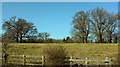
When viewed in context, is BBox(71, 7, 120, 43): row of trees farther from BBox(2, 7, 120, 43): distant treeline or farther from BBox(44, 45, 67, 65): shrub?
BBox(44, 45, 67, 65): shrub

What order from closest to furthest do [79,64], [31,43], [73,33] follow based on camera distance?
[79,64] → [31,43] → [73,33]

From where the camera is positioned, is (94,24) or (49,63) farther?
(94,24)

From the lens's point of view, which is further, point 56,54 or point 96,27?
point 96,27

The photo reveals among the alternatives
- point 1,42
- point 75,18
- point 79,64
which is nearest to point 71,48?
point 75,18

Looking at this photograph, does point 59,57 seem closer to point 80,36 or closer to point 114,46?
point 114,46

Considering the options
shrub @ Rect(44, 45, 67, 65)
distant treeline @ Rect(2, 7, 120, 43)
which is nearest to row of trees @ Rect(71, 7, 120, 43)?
distant treeline @ Rect(2, 7, 120, 43)

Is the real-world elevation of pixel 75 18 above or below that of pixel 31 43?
above

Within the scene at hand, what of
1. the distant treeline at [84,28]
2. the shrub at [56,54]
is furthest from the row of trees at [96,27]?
the shrub at [56,54]

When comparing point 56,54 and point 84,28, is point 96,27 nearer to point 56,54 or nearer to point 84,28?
point 84,28

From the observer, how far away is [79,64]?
9.34 meters

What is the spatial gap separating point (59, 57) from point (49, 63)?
78 centimetres

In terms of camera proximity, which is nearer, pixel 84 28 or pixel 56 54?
pixel 56 54

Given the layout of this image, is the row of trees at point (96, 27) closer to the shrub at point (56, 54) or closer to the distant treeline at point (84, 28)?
the distant treeline at point (84, 28)

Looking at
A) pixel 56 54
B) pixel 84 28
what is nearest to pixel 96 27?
pixel 84 28
